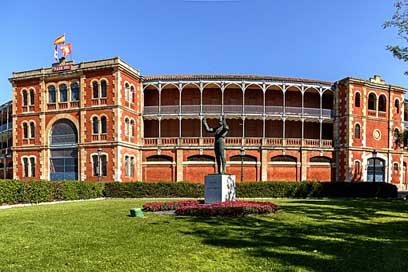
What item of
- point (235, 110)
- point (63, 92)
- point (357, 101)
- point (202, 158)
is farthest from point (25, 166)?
point (357, 101)

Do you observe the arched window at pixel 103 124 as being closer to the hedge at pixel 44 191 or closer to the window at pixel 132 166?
the window at pixel 132 166

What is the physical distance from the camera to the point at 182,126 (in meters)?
38.8

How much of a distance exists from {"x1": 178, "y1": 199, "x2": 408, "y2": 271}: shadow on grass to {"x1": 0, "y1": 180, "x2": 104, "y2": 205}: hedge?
44.5 feet

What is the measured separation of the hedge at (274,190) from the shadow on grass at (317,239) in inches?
533

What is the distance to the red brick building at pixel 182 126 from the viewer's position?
34562mm

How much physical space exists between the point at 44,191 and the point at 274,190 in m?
16.1

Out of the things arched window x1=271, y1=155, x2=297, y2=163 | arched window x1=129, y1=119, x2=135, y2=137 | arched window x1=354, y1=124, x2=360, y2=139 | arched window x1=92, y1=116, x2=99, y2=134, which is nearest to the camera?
arched window x1=92, y1=116, x2=99, y2=134

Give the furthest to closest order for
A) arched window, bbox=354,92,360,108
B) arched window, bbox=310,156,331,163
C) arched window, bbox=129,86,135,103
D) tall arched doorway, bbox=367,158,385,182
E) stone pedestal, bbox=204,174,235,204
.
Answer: tall arched doorway, bbox=367,158,385,182 < arched window, bbox=354,92,360,108 < arched window, bbox=310,156,331,163 < arched window, bbox=129,86,135,103 < stone pedestal, bbox=204,174,235,204

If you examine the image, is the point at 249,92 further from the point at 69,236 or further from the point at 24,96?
the point at 69,236

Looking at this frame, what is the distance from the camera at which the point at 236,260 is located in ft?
23.4

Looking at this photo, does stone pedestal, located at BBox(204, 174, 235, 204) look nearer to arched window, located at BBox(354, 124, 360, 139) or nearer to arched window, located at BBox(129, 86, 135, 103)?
arched window, located at BBox(129, 86, 135, 103)

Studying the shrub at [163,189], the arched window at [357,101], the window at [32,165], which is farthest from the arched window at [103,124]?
the arched window at [357,101]

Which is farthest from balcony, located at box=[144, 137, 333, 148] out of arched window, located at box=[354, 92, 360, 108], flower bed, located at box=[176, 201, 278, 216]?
flower bed, located at box=[176, 201, 278, 216]

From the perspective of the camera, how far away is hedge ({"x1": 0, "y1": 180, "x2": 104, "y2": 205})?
69.9 ft
